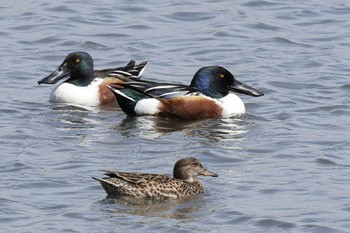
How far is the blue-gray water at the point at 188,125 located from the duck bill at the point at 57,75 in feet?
0.78

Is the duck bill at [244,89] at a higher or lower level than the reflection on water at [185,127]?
higher

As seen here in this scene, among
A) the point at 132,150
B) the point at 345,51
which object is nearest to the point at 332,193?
the point at 132,150

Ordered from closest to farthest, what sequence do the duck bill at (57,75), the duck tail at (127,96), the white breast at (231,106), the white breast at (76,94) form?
the white breast at (231,106) → the duck tail at (127,96) → the white breast at (76,94) → the duck bill at (57,75)

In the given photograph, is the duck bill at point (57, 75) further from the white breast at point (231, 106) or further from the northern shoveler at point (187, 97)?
the white breast at point (231, 106)

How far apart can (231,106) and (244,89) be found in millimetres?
453

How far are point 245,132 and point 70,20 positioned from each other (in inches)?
257

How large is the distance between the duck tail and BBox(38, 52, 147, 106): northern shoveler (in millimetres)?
513

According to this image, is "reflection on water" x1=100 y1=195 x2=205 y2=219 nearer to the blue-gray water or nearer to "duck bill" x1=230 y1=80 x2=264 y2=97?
the blue-gray water

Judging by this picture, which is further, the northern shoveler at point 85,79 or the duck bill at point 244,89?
the northern shoveler at point 85,79

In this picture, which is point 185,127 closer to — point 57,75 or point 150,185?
point 57,75

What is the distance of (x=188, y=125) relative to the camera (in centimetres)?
1485

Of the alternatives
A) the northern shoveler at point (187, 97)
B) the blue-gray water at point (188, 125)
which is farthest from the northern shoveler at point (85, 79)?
the northern shoveler at point (187, 97)

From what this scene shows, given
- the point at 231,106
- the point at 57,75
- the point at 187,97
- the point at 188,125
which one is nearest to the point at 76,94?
the point at 57,75

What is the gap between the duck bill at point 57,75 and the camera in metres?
16.0
